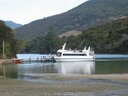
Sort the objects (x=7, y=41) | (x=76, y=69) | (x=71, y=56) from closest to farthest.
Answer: (x=76, y=69)
(x=7, y=41)
(x=71, y=56)

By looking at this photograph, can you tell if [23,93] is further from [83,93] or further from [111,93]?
[111,93]

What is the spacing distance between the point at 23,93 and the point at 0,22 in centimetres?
12185

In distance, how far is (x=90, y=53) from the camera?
193 m

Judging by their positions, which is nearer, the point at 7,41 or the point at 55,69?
the point at 55,69

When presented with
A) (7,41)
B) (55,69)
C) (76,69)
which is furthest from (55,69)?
(7,41)

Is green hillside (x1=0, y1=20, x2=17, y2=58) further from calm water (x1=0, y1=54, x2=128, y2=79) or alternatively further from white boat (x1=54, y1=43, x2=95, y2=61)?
calm water (x1=0, y1=54, x2=128, y2=79)

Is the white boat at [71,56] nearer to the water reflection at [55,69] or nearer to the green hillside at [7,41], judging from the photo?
the green hillside at [7,41]

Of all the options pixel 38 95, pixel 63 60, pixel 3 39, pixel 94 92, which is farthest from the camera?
pixel 63 60

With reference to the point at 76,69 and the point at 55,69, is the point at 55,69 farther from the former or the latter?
the point at 76,69

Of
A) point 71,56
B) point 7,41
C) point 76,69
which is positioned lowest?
point 76,69

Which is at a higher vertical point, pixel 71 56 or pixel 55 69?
pixel 71 56

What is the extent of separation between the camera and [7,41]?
16162 centimetres

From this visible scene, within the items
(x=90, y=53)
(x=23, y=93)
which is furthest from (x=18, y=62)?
(x=23, y=93)

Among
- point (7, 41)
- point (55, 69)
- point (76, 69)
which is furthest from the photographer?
point (7, 41)
